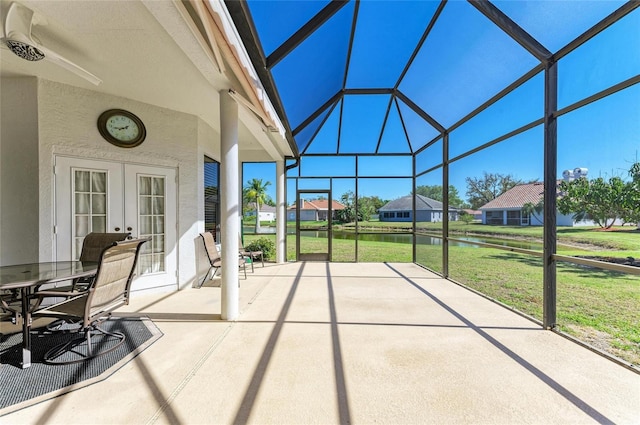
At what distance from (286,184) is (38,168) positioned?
4900 millimetres

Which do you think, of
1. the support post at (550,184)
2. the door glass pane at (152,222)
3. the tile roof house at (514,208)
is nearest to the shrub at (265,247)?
A: the door glass pane at (152,222)

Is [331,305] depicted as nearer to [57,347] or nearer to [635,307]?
[57,347]

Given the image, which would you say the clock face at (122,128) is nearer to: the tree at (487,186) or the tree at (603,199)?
the tree at (603,199)

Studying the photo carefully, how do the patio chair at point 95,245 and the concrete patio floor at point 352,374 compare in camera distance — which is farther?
the patio chair at point 95,245

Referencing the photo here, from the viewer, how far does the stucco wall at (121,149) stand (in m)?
3.43

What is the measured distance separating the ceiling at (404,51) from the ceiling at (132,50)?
0.46m

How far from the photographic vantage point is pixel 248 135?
556 centimetres

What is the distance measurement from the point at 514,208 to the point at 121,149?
7.03m

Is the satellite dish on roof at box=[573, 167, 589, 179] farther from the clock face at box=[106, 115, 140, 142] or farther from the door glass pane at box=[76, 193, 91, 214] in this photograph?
the door glass pane at box=[76, 193, 91, 214]

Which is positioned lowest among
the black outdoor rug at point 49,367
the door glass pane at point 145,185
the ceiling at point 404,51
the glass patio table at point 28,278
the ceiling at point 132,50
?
the black outdoor rug at point 49,367

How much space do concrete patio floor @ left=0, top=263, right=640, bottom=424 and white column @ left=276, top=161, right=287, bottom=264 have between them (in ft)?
12.0

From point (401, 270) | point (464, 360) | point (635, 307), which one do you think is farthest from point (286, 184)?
point (635, 307)

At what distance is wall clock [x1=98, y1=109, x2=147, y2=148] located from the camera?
386 cm

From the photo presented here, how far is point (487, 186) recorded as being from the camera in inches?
291
